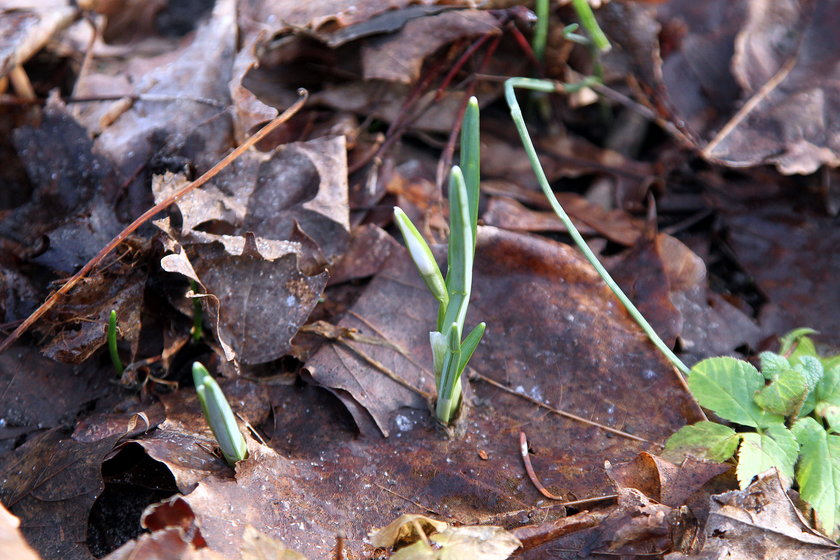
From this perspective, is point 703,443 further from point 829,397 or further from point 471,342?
point 471,342

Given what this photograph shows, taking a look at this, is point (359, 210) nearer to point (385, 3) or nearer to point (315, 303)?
point (315, 303)

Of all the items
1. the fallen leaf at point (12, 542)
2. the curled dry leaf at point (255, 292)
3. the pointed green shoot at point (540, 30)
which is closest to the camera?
the fallen leaf at point (12, 542)

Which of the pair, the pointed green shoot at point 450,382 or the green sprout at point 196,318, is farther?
the green sprout at point 196,318

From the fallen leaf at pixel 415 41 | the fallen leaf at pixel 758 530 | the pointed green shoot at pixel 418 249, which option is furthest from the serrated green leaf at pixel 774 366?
the fallen leaf at pixel 415 41

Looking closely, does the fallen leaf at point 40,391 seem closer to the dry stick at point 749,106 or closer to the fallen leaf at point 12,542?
the fallen leaf at point 12,542

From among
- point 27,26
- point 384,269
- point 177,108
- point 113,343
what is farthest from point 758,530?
point 27,26

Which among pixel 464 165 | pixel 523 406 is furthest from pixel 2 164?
pixel 523 406
